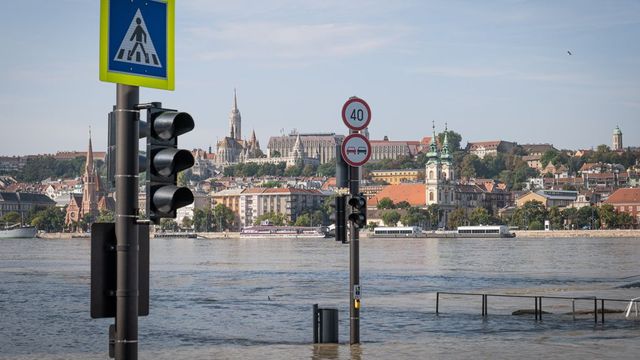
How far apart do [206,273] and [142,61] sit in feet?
221

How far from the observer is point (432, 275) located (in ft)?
237

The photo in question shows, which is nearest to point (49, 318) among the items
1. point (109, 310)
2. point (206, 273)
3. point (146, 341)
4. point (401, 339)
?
point (146, 341)

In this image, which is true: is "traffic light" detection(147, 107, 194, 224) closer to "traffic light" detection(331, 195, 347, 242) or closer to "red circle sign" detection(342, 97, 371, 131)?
"traffic light" detection(331, 195, 347, 242)

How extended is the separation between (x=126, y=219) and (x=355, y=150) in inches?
449

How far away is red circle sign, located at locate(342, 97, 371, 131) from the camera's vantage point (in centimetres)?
1983

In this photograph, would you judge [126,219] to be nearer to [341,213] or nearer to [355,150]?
[341,213]

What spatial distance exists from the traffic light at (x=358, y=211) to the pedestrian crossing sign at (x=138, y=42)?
1094 centimetres

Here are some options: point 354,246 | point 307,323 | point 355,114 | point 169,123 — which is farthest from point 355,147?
point 307,323

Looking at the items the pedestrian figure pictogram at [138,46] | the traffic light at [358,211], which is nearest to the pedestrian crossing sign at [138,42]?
the pedestrian figure pictogram at [138,46]

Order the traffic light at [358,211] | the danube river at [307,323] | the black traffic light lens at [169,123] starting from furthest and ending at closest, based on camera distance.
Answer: the danube river at [307,323], the traffic light at [358,211], the black traffic light lens at [169,123]

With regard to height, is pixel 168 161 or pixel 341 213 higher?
pixel 168 161

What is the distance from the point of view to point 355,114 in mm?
19938

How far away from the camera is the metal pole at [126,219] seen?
848 cm

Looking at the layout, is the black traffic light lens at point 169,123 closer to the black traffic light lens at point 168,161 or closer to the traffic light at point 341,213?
the black traffic light lens at point 168,161
